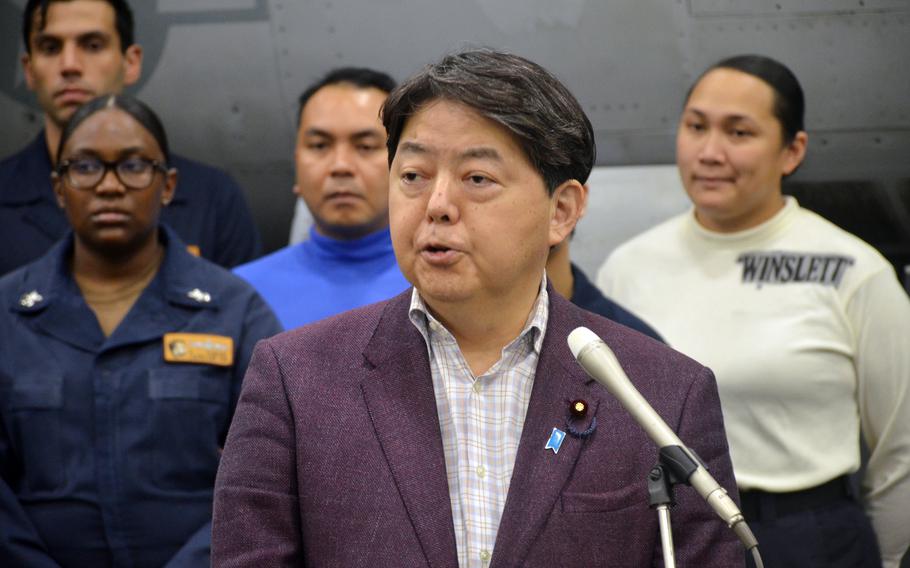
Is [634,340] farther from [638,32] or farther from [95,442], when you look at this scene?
[638,32]

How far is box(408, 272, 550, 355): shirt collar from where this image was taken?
1.96 meters

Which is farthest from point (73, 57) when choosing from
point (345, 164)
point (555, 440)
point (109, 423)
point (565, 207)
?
point (555, 440)

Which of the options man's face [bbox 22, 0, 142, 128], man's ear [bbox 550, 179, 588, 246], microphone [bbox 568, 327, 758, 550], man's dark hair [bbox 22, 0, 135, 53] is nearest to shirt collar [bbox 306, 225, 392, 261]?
man's face [bbox 22, 0, 142, 128]

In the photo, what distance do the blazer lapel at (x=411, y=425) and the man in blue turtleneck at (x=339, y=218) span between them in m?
1.56

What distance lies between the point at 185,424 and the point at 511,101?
1321mm

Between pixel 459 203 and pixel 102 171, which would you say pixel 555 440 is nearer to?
pixel 459 203

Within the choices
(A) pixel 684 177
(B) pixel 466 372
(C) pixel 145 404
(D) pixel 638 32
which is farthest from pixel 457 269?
(D) pixel 638 32

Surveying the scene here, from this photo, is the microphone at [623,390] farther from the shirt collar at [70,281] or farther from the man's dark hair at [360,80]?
the man's dark hair at [360,80]

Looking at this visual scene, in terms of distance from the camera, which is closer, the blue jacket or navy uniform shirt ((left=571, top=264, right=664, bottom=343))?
navy uniform shirt ((left=571, top=264, right=664, bottom=343))

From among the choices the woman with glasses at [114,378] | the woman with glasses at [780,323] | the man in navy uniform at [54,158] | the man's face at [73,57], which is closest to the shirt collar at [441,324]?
the woman with glasses at [114,378]

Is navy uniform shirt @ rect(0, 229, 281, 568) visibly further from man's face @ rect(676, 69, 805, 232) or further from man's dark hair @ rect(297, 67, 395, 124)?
man's face @ rect(676, 69, 805, 232)

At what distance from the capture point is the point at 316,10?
195 inches

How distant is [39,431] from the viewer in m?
2.78

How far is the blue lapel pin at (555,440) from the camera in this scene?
72.3 inches
